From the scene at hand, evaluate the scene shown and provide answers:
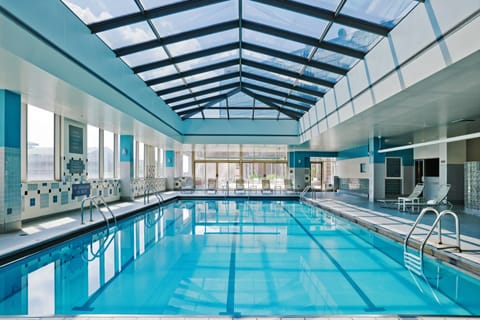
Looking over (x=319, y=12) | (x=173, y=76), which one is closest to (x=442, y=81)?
(x=319, y=12)

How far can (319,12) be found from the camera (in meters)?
4.88

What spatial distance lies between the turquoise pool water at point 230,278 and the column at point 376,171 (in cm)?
517

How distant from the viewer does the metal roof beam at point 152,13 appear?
16.0ft

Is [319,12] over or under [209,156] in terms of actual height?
over

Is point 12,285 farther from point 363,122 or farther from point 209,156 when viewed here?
point 209,156

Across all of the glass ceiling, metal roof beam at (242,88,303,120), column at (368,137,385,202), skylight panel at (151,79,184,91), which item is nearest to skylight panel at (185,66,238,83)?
the glass ceiling

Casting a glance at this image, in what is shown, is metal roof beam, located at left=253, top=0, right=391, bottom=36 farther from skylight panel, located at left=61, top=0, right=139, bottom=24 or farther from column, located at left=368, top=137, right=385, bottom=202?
column, located at left=368, top=137, right=385, bottom=202

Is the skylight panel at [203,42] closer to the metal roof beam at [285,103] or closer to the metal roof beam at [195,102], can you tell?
the metal roof beam at [195,102]

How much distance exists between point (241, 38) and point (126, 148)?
6843 millimetres

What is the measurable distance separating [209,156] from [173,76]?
11.4 metres

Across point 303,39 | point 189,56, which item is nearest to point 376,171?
point 303,39

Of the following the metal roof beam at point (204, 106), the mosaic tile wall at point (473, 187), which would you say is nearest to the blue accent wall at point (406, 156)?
the mosaic tile wall at point (473, 187)

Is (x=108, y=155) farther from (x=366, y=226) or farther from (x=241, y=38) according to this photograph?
(x=366, y=226)

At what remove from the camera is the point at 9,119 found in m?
5.74
